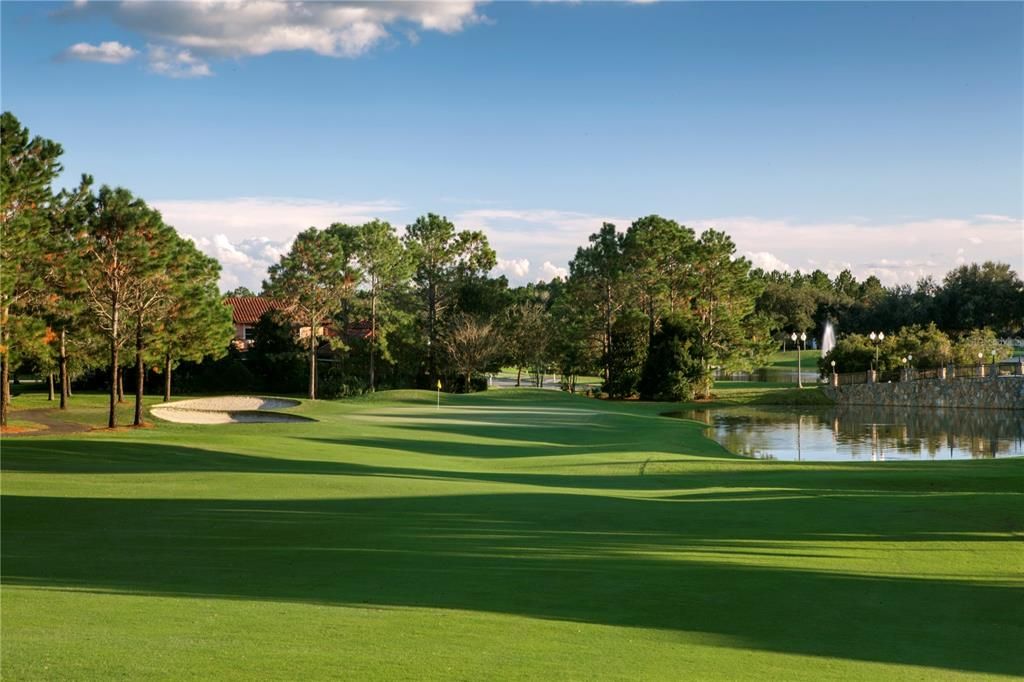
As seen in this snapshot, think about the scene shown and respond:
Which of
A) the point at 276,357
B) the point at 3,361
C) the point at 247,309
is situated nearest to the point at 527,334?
the point at 276,357

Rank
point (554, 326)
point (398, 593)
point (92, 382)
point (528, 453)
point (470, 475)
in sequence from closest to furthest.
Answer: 1. point (398, 593)
2. point (470, 475)
3. point (528, 453)
4. point (92, 382)
5. point (554, 326)

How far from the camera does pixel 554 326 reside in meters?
77.4

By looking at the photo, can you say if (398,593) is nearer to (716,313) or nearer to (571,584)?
(571,584)

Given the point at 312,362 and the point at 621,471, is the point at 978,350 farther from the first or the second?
the point at 621,471

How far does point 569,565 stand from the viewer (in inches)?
433

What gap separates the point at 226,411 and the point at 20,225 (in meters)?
17.4

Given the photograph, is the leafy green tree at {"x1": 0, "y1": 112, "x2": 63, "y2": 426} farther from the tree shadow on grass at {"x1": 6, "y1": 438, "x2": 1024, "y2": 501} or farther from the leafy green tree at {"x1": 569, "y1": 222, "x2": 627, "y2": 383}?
the leafy green tree at {"x1": 569, "y1": 222, "x2": 627, "y2": 383}

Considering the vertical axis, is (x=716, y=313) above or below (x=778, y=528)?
above

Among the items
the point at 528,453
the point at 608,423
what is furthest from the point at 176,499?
the point at 608,423

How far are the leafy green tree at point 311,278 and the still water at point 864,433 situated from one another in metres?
25.2

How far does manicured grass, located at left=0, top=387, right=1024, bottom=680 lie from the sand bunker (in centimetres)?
2483

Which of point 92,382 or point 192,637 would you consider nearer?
point 192,637

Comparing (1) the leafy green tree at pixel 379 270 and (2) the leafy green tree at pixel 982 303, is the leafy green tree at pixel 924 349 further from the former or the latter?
(1) the leafy green tree at pixel 379 270

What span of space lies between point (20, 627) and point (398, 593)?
3.24m
